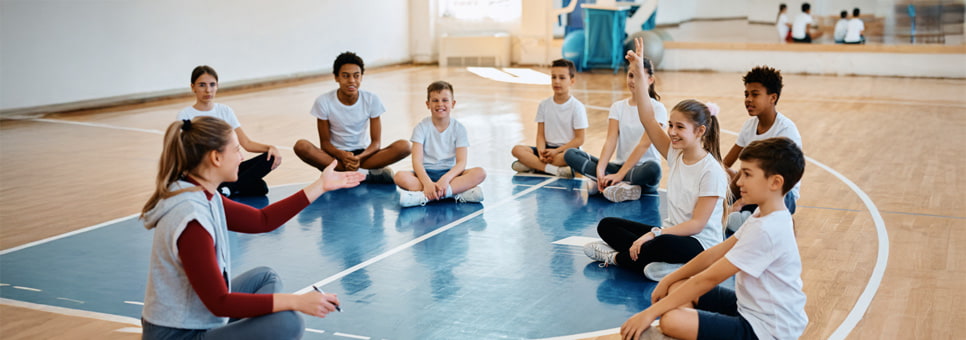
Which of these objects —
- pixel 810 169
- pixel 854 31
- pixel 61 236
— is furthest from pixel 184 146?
pixel 854 31

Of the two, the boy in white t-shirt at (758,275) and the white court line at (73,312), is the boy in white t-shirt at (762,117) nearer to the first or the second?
the boy in white t-shirt at (758,275)

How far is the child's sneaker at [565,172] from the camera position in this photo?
6164 millimetres

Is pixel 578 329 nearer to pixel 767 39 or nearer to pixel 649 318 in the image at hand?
pixel 649 318

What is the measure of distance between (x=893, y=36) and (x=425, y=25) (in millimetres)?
8692

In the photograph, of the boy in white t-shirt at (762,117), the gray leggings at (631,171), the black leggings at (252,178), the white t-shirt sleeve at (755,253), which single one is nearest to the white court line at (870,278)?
the boy in white t-shirt at (762,117)

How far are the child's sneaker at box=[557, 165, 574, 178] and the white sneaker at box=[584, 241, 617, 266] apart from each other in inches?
79.5

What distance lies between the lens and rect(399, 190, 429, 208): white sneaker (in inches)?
207

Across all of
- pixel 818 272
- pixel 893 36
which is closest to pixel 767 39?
pixel 893 36

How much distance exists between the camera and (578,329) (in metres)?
3.23

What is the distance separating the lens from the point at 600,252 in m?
4.06

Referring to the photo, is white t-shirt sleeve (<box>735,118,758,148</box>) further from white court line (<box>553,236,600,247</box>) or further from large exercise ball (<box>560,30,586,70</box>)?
large exercise ball (<box>560,30,586,70</box>)

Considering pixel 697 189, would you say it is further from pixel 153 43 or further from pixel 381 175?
pixel 153 43

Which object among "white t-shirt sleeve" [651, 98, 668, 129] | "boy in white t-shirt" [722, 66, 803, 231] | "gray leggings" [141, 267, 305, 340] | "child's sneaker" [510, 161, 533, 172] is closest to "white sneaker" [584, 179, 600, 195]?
"white t-shirt sleeve" [651, 98, 668, 129]

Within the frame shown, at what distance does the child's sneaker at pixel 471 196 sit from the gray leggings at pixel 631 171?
0.79m
